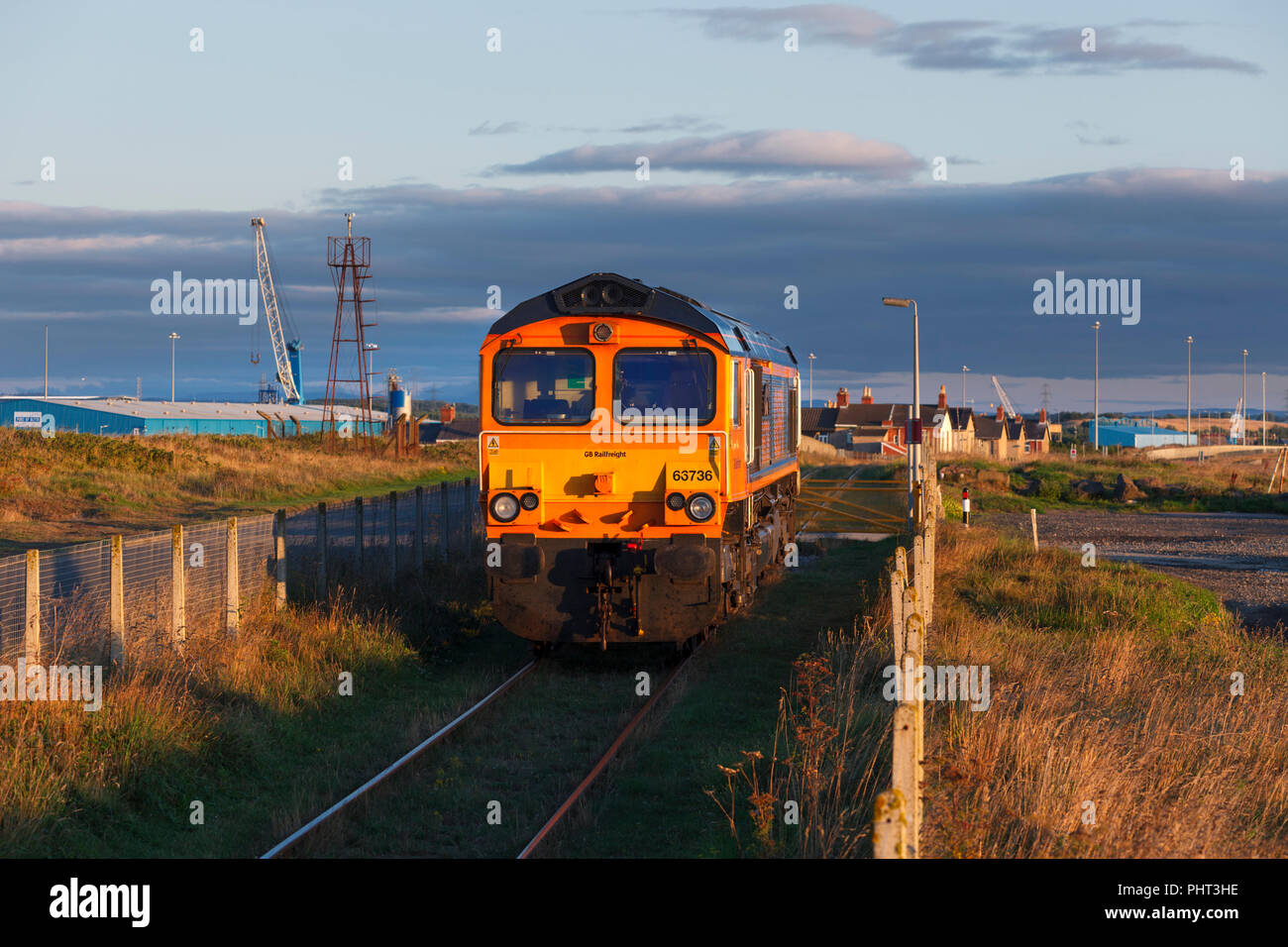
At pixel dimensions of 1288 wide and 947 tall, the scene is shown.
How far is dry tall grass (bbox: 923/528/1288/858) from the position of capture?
21.6ft

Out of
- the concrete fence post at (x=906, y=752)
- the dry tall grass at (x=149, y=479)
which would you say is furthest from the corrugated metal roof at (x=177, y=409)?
the concrete fence post at (x=906, y=752)

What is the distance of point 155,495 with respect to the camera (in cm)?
3369

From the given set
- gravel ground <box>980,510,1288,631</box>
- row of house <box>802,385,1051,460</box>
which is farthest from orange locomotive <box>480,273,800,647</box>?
row of house <box>802,385,1051,460</box>

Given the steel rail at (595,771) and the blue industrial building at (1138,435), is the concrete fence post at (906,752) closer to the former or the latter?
the steel rail at (595,771)

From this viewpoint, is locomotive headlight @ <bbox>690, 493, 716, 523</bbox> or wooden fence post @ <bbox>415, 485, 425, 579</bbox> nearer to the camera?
locomotive headlight @ <bbox>690, 493, 716, 523</bbox>

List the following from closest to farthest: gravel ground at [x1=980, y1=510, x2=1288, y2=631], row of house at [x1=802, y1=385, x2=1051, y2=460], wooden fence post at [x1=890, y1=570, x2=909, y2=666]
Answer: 1. wooden fence post at [x1=890, y1=570, x2=909, y2=666]
2. gravel ground at [x1=980, y1=510, x2=1288, y2=631]
3. row of house at [x1=802, y1=385, x2=1051, y2=460]

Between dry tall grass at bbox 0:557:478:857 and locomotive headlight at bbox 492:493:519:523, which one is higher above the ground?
locomotive headlight at bbox 492:493:519:523

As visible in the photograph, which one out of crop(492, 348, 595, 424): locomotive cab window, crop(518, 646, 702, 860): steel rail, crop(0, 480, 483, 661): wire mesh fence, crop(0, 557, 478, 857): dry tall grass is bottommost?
crop(518, 646, 702, 860): steel rail

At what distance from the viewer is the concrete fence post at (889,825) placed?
4539 mm

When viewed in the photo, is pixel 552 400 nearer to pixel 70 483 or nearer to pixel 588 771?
pixel 588 771

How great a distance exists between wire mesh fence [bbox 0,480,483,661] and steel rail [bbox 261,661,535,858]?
290cm

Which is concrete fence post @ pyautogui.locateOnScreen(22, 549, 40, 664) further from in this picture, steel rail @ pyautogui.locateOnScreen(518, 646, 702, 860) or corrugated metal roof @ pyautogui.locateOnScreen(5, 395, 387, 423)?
corrugated metal roof @ pyautogui.locateOnScreen(5, 395, 387, 423)

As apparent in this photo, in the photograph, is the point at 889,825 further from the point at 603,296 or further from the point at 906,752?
the point at 603,296

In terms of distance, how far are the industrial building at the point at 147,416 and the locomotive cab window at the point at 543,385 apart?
64740 mm
